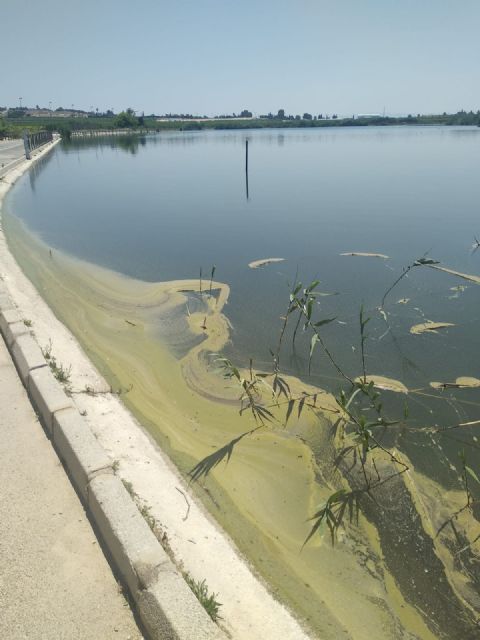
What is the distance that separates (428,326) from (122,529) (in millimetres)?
4876

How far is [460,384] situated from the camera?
461 centimetres

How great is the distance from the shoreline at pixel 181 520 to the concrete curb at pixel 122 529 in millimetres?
334

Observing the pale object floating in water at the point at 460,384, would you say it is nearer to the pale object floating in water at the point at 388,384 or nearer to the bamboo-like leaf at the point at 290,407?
the pale object floating in water at the point at 388,384

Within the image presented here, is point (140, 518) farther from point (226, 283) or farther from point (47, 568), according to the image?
point (226, 283)

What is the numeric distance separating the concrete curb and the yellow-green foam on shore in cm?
76

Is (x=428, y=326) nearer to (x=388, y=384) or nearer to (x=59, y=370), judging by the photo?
(x=388, y=384)

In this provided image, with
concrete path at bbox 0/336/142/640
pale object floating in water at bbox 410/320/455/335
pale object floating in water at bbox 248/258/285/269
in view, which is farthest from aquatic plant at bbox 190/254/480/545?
pale object floating in water at bbox 248/258/285/269

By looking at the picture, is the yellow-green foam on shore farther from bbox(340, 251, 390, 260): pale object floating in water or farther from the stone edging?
bbox(340, 251, 390, 260): pale object floating in water

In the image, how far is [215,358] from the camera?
5.17 m

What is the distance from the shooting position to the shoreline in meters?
2.19

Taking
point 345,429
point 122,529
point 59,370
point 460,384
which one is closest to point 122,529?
point 122,529

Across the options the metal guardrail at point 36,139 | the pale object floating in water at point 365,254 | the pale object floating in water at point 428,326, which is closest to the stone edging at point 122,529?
the pale object floating in water at point 428,326

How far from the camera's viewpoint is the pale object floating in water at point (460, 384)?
458 centimetres

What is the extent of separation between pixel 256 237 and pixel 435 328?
18.2ft
